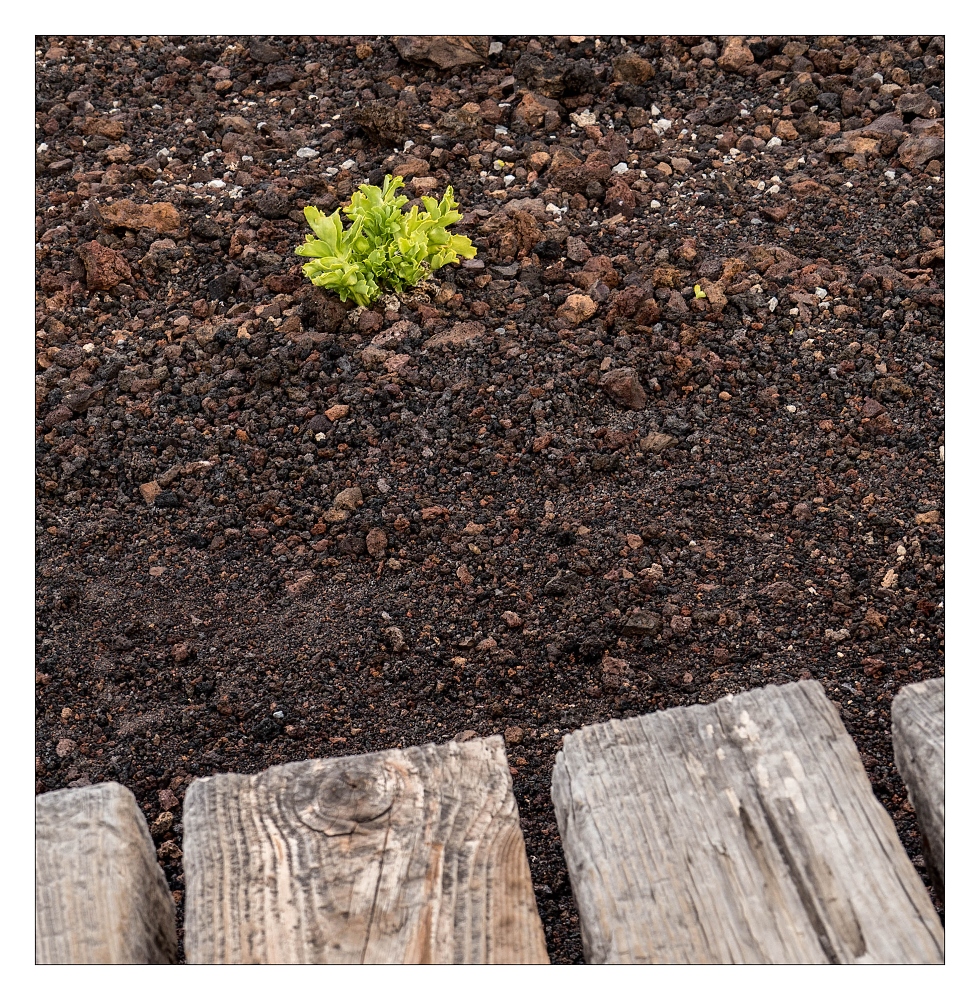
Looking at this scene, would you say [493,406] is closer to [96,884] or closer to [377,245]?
[377,245]

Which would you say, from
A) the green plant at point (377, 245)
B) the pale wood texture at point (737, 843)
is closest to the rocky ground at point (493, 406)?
the green plant at point (377, 245)

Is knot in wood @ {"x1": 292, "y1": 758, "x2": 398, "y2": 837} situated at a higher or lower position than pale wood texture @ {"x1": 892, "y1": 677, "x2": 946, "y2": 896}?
lower

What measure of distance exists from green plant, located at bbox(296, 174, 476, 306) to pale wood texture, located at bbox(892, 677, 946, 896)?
2295 millimetres

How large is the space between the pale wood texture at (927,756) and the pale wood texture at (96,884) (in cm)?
124

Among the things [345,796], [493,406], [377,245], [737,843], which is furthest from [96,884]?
[377,245]

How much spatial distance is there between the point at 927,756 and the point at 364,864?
90 centimetres

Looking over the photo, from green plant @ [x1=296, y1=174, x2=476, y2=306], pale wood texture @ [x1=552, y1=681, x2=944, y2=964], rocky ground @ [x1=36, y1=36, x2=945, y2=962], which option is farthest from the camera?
green plant @ [x1=296, y1=174, x2=476, y2=306]

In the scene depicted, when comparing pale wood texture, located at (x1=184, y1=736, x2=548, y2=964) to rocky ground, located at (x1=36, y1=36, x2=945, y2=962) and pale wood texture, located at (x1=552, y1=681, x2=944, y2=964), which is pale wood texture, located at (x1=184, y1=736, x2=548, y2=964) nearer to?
pale wood texture, located at (x1=552, y1=681, x2=944, y2=964)

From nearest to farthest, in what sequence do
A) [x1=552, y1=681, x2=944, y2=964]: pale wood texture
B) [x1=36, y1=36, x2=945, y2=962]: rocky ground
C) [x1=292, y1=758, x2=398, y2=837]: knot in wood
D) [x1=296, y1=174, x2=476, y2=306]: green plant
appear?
[x1=552, y1=681, x2=944, y2=964]: pale wood texture → [x1=292, y1=758, x2=398, y2=837]: knot in wood → [x1=36, y1=36, x2=945, y2=962]: rocky ground → [x1=296, y1=174, x2=476, y2=306]: green plant

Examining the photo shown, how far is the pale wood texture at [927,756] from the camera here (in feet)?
5.65

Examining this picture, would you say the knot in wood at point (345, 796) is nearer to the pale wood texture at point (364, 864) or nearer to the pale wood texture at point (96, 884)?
the pale wood texture at point (364, 864)

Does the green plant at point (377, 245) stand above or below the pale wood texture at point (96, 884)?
above

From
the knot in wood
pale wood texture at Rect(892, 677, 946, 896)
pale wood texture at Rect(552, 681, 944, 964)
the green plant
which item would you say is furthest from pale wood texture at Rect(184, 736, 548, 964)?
the green plant

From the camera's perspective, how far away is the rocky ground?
274cm
